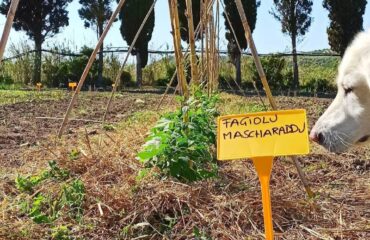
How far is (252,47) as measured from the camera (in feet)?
8.73

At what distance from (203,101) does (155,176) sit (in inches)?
33.3

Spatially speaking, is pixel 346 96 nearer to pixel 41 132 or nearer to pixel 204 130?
pixel 204 130

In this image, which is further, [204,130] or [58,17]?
[58,17]

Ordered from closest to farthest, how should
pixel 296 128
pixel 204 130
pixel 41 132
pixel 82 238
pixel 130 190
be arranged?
pixel 296 128, pixel 82 238, pixel 130 190, pixel 204 130, pixel 41 132

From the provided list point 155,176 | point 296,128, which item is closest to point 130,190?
point 155,176

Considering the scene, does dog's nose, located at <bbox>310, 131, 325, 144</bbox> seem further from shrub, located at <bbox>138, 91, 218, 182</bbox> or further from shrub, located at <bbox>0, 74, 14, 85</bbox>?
shrub, located at <bbox>0, 74, 14, 85</bbox>

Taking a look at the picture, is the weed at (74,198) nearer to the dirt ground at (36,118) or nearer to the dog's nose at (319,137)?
the dog's nose at (319,137)

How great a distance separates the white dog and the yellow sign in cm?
81

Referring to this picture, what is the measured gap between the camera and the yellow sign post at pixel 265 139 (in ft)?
5.60

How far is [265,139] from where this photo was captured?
1.72m

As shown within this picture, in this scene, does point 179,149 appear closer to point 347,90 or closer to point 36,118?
point 347,90

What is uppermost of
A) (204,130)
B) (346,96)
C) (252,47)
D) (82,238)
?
(252,47)

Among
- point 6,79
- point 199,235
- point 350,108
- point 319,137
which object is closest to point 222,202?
point 199,235

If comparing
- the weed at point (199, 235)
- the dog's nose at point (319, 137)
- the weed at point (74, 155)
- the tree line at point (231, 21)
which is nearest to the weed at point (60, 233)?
the weed at point (199, 235)
